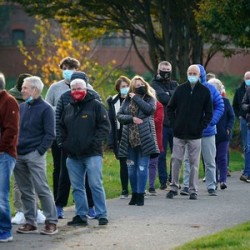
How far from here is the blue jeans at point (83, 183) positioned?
12.8m

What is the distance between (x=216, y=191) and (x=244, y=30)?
6.01 metres

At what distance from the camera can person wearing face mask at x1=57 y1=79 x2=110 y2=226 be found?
12.7 m

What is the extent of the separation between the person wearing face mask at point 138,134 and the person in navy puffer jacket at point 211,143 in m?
1.65

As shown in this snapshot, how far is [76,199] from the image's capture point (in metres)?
12.9

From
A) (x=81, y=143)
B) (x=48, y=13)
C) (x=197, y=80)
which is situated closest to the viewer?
(x=81, y=143)

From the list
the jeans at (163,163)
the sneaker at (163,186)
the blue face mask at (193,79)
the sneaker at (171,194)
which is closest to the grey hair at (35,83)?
the blue face mask at (193,79)

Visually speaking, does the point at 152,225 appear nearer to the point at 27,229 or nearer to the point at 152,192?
the point at 27,229

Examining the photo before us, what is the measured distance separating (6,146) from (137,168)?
12.9ft

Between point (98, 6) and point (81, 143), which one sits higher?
point (98, 6)

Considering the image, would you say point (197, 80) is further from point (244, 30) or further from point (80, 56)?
point (80, 56)

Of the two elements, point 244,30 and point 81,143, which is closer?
point 81,143

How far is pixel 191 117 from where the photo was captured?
15.8 meters

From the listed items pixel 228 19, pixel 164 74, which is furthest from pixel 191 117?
pixel 228 19

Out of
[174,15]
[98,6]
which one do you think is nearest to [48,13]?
[98,6]
